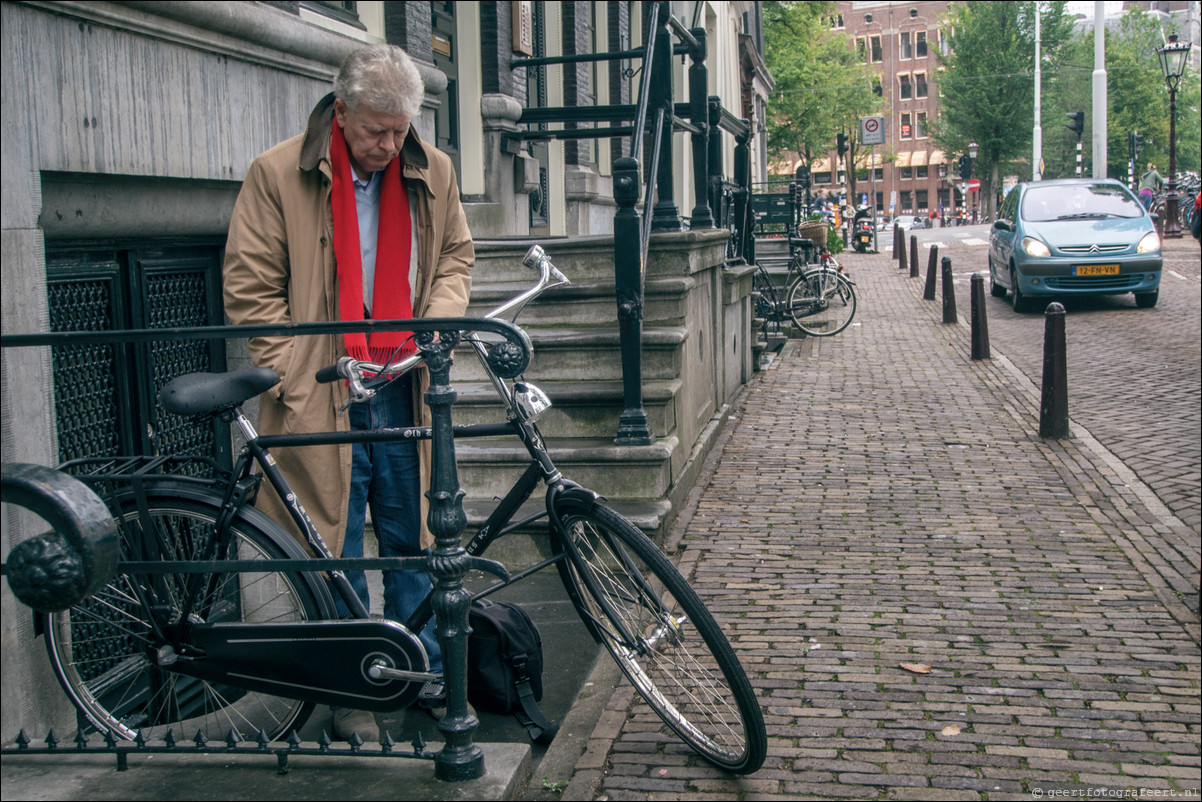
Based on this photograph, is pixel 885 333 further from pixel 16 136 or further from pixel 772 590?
pixel 16 136

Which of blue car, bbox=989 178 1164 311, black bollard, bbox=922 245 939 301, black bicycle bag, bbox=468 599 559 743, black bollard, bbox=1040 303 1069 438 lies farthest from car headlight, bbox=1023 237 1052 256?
black bicycle bag, bbox=468 599 559 743

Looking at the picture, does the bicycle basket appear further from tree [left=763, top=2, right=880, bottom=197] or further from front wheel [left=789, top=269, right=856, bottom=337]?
tree [left=763, top=2, right=880, bottom=197]

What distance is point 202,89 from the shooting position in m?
4.64

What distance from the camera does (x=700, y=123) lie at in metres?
8.41

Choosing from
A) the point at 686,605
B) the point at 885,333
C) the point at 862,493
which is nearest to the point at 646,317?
the point at 862,493

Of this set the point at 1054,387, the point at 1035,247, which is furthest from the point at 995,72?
the point at 1054,387

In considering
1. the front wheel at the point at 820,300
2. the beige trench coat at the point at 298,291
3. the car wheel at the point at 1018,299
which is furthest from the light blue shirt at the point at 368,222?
the car wheel at the point at 1018,299

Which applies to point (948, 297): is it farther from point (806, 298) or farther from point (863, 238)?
point (863, 238)

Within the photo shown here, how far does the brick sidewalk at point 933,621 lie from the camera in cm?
347

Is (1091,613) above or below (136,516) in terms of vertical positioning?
below

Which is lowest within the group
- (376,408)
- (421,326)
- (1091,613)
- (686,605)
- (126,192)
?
(1091,613)

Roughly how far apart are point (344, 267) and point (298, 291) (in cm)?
17

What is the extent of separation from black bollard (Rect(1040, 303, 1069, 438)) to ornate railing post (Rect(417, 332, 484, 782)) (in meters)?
6.41

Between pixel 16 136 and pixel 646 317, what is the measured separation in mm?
3767
